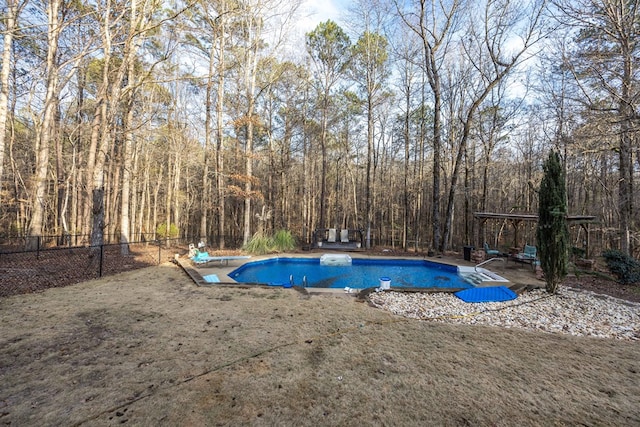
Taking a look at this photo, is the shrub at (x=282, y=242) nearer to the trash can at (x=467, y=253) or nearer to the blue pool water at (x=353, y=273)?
the blue pool water at (x=353, y=273)

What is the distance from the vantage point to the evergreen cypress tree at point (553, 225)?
205 inches

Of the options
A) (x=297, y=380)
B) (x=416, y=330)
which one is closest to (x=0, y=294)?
(x=297, y=380)

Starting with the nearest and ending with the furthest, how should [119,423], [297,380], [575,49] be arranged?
[119,423], [297,380], [575,49]

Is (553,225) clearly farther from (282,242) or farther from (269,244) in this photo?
(269,244)

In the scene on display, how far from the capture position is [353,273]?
8.55 m

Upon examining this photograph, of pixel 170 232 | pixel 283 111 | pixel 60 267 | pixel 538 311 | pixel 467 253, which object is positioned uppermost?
pixel 283 111

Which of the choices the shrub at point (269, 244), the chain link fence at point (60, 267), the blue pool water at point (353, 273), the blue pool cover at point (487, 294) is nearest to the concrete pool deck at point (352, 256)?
the blue pool water at point (353, 273)

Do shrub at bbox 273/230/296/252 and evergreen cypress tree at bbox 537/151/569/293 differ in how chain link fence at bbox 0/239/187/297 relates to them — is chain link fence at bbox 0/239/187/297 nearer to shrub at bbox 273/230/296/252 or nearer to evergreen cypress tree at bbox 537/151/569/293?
shrub at bbox 273/230/296/252

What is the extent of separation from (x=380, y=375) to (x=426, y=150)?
16466 mm

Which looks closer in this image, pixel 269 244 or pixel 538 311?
pixel 538 311

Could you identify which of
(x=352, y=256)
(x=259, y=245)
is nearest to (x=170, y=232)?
(x=259, y=245)

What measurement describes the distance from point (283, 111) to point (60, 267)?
40.3 ft

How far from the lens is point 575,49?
26.5 feet

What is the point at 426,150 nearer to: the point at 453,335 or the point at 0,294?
the point at 453,335
